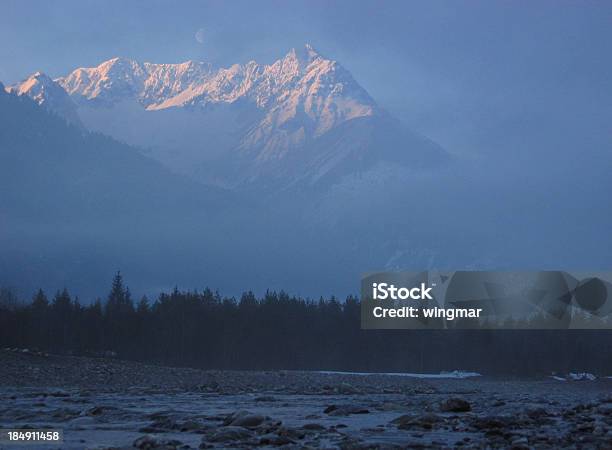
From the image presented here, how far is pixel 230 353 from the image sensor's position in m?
89.1

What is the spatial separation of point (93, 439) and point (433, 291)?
8989 centimetres

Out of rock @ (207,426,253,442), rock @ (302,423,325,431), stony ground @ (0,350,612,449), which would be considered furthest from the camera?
rock @ (302,423,325,431)

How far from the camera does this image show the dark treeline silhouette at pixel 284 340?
89.1m

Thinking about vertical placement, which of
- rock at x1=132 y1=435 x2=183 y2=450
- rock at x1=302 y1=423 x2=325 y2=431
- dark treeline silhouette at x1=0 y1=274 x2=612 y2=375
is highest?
dark treeline silhouette at x1=0 y1=274 x2=612 y2=375

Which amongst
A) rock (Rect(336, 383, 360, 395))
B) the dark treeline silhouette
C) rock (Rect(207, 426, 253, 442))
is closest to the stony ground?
rock (Rect(207, 426, 253, 442))

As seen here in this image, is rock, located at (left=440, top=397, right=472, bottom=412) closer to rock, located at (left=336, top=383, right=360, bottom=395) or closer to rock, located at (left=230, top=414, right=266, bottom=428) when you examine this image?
rock, located at (left=230, top=414, right=266, bottom=428)

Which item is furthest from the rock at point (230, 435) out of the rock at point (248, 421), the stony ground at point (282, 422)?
the rock at point (248, 421)

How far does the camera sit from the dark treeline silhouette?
89.1 meters

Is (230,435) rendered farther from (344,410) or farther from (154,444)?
(344,410)

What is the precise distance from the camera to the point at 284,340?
304ft

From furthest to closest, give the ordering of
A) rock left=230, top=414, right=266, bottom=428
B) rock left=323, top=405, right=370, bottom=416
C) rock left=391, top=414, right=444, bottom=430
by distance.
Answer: rock left=323, top=405, right=370, bottom=416, rock left=391, top=414, right=444, bottom=430, rock left=230, top=414, right=266, bottom=428

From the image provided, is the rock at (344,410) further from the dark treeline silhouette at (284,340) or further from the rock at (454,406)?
the dark treeline silhouette at (284,340)

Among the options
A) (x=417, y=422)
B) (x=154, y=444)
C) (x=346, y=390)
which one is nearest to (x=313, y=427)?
(x=417, y=422)

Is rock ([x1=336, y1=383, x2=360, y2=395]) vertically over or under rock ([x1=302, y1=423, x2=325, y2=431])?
under
